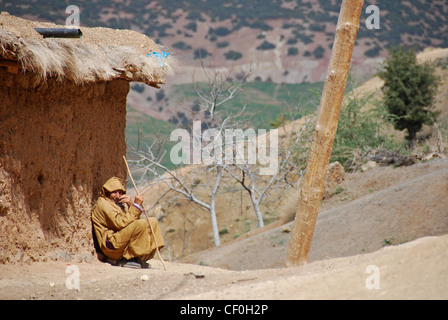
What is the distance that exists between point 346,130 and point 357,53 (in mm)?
35262

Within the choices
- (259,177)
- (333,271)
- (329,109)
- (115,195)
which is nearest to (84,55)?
(115,195)

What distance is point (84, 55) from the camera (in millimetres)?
5672

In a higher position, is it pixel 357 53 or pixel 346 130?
pixel 357 53

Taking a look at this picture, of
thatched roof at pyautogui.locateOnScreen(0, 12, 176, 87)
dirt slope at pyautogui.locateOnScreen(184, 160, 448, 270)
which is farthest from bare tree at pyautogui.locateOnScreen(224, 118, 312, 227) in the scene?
thatched roof at pyautogui.locateOnScreen(0, 12, 176, 87)

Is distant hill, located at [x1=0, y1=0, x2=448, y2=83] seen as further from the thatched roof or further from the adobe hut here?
the adobe hut

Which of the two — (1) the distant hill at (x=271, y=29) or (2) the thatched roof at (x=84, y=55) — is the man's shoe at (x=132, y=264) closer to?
(2) the thatched roof at (x=84, y=55)

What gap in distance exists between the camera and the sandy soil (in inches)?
133

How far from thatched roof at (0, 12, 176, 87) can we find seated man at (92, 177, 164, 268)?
1407 mm

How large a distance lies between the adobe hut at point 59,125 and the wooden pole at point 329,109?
2.52 m

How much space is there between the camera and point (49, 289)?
4.35m

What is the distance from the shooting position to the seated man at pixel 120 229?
6.16 meters

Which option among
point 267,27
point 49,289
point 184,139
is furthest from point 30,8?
point 267,27

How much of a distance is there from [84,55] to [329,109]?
2762 mm
